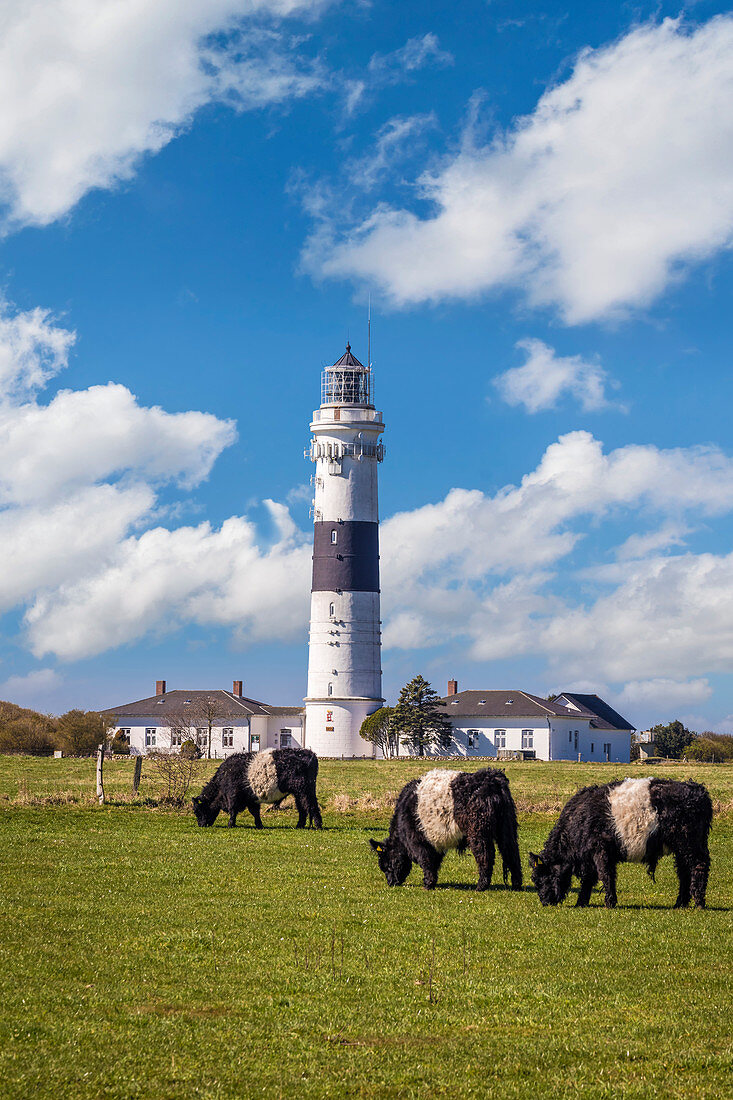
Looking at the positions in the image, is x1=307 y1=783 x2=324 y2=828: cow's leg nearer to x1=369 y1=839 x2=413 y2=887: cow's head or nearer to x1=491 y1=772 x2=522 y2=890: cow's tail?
x1=369 y1=839 x2=413 y2=887: cow's head

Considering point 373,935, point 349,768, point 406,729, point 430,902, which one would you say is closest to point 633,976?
point 373,935

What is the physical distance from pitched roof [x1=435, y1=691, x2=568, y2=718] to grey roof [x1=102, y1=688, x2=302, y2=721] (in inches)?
545

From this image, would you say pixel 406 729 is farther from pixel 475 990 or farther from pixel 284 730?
pixel 475 990

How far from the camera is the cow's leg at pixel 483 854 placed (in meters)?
16.3

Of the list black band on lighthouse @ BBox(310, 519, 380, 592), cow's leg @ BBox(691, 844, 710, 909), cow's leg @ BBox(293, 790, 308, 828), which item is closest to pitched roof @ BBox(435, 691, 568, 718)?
black band on lighthouse @ BBox(310, 519, 380, 592)

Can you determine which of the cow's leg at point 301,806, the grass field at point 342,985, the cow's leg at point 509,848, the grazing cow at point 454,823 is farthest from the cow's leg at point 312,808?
the cow's leg at point 509,848

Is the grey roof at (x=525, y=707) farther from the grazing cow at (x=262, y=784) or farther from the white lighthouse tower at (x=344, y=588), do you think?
the grazing cow at (x=262, y=784)

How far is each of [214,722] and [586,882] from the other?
261 ft

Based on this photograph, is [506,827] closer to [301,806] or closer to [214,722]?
[301,806]

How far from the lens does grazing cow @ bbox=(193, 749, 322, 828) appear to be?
85.7 feet

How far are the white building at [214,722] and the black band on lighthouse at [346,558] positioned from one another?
57.1 ft

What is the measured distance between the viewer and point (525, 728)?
90.4m

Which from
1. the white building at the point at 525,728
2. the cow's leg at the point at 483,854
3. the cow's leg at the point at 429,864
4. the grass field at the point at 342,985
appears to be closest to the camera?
the grass field at the point at 342,985

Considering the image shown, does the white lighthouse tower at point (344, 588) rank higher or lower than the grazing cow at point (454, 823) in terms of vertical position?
higher
